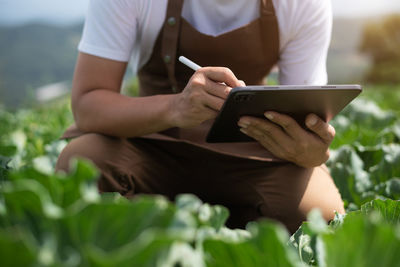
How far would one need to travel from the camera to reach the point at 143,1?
5.96 ft

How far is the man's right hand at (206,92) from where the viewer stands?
4.66 feet

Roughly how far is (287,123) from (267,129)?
0.25 ft

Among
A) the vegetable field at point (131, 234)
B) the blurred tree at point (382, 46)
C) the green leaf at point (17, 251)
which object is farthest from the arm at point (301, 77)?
the blurred tree at point (382, 46)

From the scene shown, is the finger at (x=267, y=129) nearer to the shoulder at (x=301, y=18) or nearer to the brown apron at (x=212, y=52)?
the brown apron at (x=212, y=52)

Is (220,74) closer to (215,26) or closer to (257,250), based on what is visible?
(215,26)

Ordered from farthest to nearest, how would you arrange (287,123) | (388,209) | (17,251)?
(287,123)
(388,209)
(17,251)

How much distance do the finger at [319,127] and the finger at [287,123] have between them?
4 cm

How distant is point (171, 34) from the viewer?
1.85 m

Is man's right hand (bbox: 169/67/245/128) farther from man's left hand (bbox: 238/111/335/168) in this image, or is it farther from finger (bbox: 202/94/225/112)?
man's left hand (bbox: 238/111/335/168)

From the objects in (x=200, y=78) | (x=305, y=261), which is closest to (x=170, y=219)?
(x=305, y=261)

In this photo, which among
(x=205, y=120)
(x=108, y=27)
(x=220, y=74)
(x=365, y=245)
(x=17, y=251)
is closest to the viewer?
(x=17, y=251)

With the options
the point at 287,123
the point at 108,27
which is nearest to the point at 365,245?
the point at 287,123

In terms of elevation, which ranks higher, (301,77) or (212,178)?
(301,77)

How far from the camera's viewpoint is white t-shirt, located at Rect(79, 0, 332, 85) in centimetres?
180
